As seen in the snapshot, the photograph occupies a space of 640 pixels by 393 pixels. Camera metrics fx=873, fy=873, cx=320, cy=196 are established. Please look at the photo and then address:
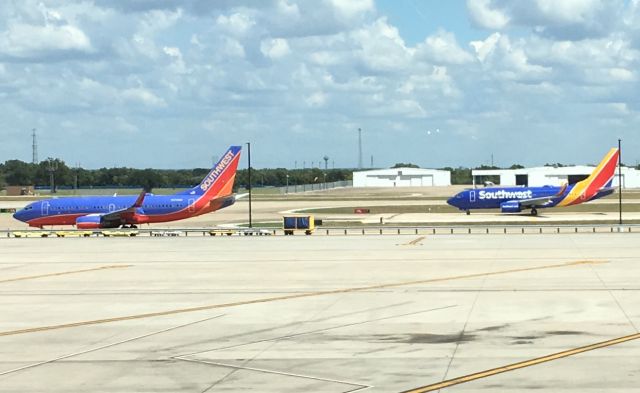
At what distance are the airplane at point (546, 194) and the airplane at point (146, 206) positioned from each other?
121 ft

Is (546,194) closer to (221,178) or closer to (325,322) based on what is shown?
(221,178)

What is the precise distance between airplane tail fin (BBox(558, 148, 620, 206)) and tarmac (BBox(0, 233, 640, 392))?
5306 centimetres

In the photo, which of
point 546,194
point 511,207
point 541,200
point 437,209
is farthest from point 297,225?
point 437,209

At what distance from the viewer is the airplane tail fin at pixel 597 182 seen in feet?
343

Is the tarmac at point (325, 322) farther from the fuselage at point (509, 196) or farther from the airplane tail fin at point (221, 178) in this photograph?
the fuselage at point (509, 196)

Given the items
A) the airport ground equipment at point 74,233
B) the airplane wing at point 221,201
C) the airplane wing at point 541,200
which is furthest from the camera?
the airplane wing at point 541,200

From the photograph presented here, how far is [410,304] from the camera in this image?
31.9 meters

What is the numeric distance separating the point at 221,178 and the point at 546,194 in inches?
1700

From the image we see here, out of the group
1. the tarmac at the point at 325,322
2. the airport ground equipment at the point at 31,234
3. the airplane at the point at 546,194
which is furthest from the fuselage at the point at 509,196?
the airport ground equipment at the point at 31,234

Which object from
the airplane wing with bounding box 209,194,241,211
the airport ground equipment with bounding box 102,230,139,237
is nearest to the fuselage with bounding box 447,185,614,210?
the airplane wing with bounding box 209,194,241,211

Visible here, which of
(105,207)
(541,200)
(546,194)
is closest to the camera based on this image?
(105,207)

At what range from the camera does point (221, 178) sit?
83.0 m

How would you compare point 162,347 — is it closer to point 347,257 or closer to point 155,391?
point 155,391

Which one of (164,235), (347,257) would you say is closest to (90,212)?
(164,235)
